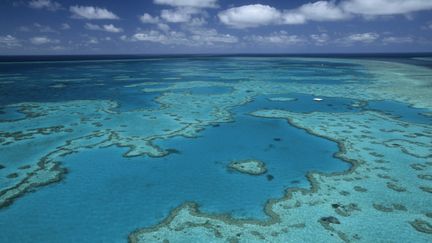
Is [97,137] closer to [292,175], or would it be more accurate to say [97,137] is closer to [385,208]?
[292,175]

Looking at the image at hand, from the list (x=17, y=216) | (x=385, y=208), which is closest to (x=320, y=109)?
(x=385, y=208)

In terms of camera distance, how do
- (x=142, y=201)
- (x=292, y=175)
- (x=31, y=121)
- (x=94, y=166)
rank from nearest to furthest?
(x=142, y=201) → (x=292, y=175) → (x=94, y=166) → (x=31, y=121)

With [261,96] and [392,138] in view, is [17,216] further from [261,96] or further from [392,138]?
[261,96]

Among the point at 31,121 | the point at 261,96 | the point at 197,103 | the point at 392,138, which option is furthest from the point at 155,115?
the point at 392,138

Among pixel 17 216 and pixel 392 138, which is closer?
pixel 17 216

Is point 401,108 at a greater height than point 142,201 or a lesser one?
→ greater

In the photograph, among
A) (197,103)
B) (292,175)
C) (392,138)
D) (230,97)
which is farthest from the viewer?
(230,97)
